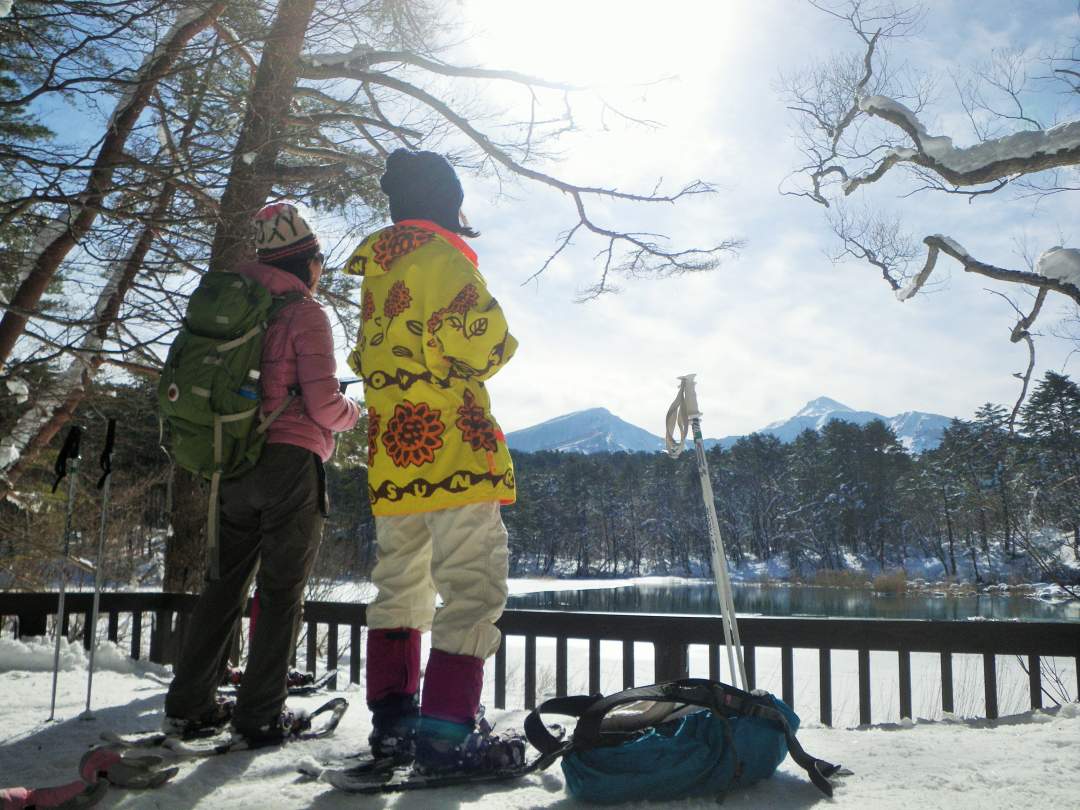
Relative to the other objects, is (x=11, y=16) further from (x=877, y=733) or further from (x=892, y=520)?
(x=892, y=520)

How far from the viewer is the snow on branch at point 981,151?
7.06 m

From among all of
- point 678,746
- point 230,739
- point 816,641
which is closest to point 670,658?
point 816,641

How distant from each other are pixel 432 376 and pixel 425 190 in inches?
23.8

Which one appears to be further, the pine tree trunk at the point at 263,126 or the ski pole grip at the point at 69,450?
the pine tree trunk at the point at 263,126

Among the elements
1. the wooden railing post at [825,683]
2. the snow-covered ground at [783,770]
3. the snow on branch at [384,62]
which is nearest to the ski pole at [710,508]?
the snow-covered ground at [783,770]

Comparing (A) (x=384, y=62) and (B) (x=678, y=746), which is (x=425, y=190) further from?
(A) (x=384, y=62)

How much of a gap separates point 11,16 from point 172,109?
113 cm

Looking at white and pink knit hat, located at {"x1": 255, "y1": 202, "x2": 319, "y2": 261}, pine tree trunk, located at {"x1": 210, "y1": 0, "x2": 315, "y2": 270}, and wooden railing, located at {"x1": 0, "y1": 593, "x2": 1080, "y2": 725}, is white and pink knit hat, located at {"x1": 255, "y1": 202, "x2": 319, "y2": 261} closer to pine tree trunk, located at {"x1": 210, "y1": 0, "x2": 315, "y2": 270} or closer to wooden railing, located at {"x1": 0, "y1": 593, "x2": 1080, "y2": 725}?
pine tree trunk, located at {"x1": 210, "y1": 0, "x2": 315, "y2": 270}

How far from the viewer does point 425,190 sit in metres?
2.16

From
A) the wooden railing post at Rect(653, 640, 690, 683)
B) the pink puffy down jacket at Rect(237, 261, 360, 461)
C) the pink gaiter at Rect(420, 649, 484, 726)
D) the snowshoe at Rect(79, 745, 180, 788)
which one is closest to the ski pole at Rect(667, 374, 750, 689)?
the wooden railing post at Rect(653, 640, 690, 683)

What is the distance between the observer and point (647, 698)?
1.77 m

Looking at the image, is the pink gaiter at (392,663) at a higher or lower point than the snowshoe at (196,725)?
higher

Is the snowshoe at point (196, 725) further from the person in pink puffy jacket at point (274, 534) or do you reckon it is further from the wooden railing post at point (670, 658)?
the wooden railing post at point (670, 658)

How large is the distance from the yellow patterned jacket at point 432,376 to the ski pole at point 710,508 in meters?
0.75
